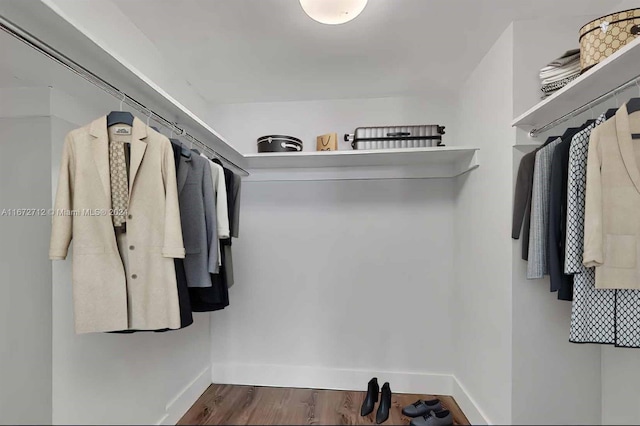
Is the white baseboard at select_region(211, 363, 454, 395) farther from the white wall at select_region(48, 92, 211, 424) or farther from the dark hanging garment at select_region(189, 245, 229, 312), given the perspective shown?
the dark hanging garment at select_region(189, 245, 229, 312)

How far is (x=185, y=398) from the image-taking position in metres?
1.66

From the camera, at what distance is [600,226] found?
857 millimetres

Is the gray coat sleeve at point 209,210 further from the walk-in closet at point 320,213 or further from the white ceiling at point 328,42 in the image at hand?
the white ceiling at point 328,42

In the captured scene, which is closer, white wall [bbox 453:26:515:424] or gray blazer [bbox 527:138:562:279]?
gray blazer [bbox 527:138:562:279]

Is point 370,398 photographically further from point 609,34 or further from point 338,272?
point 609,34

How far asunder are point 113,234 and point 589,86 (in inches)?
57.8

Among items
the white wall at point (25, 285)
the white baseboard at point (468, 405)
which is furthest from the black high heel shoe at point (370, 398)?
the white wall at point (25, 285)

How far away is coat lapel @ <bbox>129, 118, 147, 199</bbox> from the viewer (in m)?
0.91

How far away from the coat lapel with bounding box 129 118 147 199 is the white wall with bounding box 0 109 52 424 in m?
0.19

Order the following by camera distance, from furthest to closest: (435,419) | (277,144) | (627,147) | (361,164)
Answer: (361,164), (277,144), (435,419), (627,147)

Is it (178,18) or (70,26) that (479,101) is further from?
(70,26)

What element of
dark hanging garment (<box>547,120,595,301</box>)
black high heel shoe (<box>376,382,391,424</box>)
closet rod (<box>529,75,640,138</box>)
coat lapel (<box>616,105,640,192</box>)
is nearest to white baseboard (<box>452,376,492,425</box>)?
black high heel shoe (<box>376,382,391,424</box>)

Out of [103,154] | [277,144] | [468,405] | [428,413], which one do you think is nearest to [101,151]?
[103,154]

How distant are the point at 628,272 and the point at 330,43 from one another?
1359 mm
